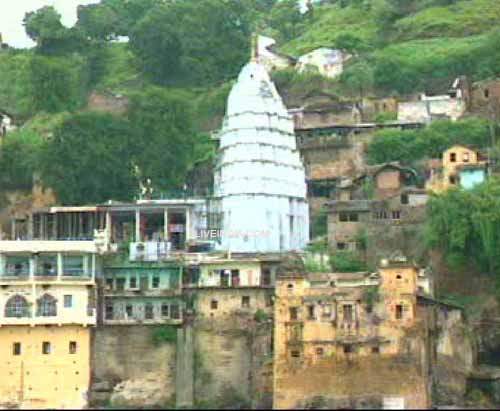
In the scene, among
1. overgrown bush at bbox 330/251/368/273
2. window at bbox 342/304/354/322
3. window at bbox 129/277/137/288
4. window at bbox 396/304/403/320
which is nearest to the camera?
window at bbox 396/304/403/320

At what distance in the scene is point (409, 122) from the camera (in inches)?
3201

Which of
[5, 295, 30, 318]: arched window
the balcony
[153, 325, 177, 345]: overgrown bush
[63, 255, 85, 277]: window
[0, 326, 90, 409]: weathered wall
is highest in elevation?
the balcony

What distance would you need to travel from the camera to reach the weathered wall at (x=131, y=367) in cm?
6178

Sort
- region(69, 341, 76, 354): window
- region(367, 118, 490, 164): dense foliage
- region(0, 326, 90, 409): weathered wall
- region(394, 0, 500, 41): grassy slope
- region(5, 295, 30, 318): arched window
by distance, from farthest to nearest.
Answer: region(394, 0, 500, 41): grassy slope → region(367, 118, 490, 164): dense foliage → region(5, 295, 30, 318): arched window → region(69, 341, 76, 354): window → region(0, 326, 90, 409): weathered wall

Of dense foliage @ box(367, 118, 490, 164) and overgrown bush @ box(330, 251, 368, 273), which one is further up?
dense foliage @ box(367, 118, 490, 164)

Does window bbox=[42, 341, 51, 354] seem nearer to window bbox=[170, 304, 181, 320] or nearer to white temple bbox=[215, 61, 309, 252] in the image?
window bbox=[170, 304, 181, 320]

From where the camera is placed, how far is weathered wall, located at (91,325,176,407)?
6178cm

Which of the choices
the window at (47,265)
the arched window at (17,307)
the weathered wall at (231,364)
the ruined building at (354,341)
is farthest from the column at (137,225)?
the ruined building at (354,341)

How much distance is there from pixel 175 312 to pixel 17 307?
6.60 metres

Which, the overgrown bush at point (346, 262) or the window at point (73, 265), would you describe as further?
the overgrown bush at point (346, 262)

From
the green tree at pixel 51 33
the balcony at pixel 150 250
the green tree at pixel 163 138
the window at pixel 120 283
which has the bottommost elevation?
the window at pixel 120 283

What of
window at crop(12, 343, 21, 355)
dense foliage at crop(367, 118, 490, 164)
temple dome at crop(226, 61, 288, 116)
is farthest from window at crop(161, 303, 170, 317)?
dense foliage at crop(367, 118, 490, 164)

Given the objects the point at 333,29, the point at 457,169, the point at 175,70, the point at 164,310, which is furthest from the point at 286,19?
the point at 164,310

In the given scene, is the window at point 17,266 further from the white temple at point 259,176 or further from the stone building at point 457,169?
the stone building at point 457,169
